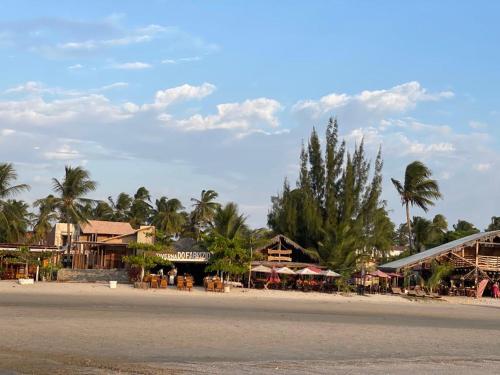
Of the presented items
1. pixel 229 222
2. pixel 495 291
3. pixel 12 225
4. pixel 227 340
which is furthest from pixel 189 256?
pixel 227 340

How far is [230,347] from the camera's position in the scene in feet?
43.0

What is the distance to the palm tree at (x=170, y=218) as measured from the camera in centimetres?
6844

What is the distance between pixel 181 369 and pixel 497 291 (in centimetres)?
3802

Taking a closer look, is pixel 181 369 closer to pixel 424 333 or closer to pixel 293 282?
pixel 424 333

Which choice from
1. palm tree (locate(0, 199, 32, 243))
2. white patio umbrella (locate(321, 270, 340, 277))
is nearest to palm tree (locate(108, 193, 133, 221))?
palm tree (locate(0, 199, 32, 243))

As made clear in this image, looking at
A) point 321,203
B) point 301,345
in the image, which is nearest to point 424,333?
point 301,345

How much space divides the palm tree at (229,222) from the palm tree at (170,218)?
2569cm

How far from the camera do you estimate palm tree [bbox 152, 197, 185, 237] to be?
68438 mm

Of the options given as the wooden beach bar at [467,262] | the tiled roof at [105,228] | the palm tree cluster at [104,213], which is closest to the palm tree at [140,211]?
the palm tree cluster at [104,213]

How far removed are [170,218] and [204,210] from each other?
15.2 feet

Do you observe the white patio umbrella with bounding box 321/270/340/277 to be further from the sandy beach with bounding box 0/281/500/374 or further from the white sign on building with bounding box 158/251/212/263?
the sandy beach with bounding box 0/281/500/374

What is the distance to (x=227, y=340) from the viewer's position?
1420 centimetres

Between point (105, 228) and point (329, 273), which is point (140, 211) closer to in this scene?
point (105, 228)

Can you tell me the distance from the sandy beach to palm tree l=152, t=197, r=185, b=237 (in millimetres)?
42654
